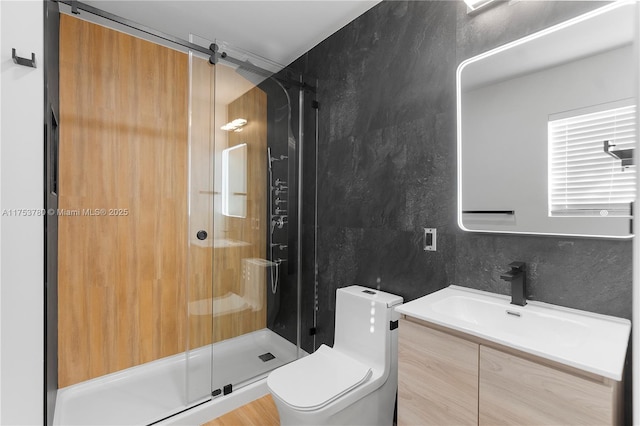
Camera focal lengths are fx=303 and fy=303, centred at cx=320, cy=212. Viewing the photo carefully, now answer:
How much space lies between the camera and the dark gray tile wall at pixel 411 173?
127 cm

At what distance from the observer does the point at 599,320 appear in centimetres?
116

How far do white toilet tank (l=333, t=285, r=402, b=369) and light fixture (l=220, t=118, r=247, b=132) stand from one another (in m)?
1.30

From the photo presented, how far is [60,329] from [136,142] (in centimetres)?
137

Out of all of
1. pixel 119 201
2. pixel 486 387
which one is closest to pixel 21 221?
pixel 119 201

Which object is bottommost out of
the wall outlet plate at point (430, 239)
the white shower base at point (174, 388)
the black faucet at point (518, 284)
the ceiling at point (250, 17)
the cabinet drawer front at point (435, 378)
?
the white shower base at point (174, 388)

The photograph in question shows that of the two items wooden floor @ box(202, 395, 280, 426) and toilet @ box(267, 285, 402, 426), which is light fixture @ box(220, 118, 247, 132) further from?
wooden floor @ box(202, 395, 280, 426)

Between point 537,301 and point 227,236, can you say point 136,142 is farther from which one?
point 537,301

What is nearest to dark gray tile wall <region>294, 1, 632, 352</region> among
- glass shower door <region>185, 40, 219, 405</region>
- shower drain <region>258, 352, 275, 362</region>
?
shower drain <region>258, 352, 275, 362</region>

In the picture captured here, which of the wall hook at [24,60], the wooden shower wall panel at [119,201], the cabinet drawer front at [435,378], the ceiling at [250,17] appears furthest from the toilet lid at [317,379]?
the ceiling at [250,17]

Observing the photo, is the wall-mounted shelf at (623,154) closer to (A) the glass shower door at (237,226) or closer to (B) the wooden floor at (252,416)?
(A) the glass shower door at (237,226)

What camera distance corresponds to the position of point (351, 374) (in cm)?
159

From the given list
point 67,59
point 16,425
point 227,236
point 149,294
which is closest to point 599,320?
point 227,236

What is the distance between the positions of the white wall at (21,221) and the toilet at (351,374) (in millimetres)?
987

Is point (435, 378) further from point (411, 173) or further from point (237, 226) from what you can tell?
point (237, 226)
